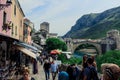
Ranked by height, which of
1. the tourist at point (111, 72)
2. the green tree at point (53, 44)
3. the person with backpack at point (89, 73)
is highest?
the green tree at point (53, 44)

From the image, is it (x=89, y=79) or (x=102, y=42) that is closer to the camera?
(x=89, y=79)

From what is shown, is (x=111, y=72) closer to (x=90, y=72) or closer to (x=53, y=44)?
(x=90, y=72)

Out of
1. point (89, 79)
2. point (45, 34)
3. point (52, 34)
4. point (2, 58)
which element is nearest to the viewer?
point (89, 79)

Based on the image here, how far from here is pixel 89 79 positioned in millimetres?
9492

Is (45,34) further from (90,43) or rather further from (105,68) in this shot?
(105,68)

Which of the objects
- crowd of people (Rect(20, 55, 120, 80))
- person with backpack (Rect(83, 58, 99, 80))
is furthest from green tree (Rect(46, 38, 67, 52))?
person with backpack (Rect(83, 58, 99, 80))

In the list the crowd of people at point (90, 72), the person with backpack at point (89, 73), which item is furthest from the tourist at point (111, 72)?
the person with backpack at point (89, 73)

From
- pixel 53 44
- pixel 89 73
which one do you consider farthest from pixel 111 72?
pixel 53 44

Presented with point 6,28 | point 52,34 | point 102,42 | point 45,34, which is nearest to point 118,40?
point 102,42

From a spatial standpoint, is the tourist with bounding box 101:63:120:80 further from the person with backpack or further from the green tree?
the green tree

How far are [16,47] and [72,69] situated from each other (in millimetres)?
10905

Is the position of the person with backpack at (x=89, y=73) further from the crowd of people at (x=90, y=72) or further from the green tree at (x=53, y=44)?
the green tree at (x=53, y=44)

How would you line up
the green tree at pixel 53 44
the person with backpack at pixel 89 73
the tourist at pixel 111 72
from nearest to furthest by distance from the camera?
the tourist at pixel 111 72, the person with backpack at pixel 89 73, the green tree at pixel 53 44

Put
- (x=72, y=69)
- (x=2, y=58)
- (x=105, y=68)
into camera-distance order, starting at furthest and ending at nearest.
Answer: (x=2, y=58), (x=72, y=69), (x=105, y=68)
